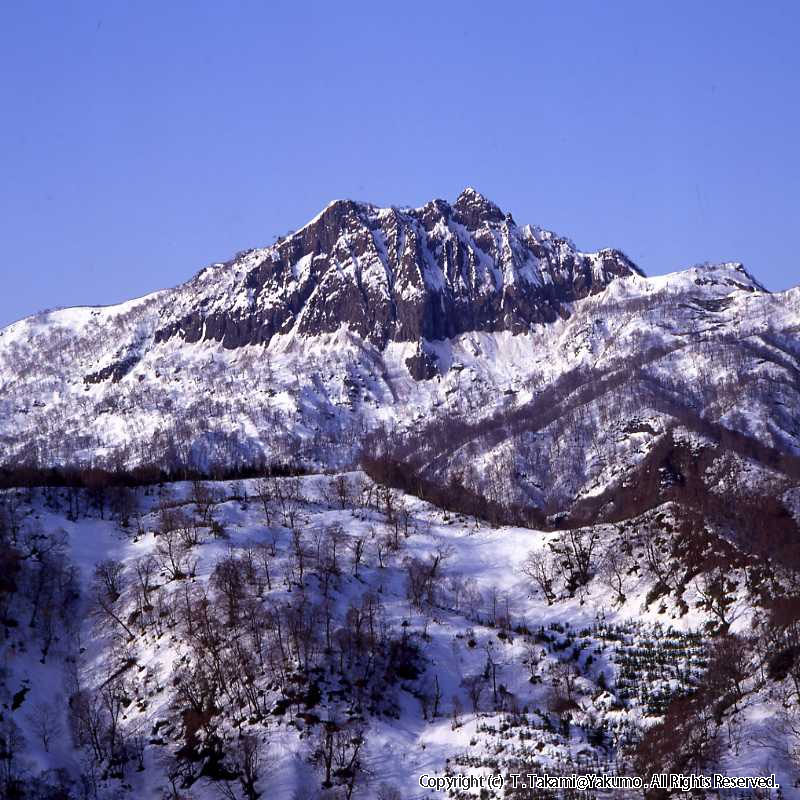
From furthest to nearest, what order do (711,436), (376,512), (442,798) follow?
(711,436) → (376,512) → (442,798)

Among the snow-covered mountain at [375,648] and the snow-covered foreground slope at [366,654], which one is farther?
the snow-covered foreground slope at [366,654]

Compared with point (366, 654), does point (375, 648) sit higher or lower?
higher

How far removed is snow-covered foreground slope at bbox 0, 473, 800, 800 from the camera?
56000mm

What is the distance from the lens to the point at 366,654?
224 ft

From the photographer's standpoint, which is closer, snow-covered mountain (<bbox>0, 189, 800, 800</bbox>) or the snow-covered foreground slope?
snow-covered mountain (<bbox>0, 189, 800, 800</bbox>)

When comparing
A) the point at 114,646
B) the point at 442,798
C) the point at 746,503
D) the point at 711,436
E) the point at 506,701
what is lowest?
the point at 442,798

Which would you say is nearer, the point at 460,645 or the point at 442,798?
the point at 442,798

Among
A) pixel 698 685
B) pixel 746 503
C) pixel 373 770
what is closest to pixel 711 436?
pixel 746 503

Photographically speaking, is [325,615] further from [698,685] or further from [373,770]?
[698,685]

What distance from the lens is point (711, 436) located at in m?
190

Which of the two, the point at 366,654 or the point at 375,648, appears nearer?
the point at 366,654

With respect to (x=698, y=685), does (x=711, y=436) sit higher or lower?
higher

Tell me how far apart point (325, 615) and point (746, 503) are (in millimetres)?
51078

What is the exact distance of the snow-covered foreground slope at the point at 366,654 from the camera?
184ft
